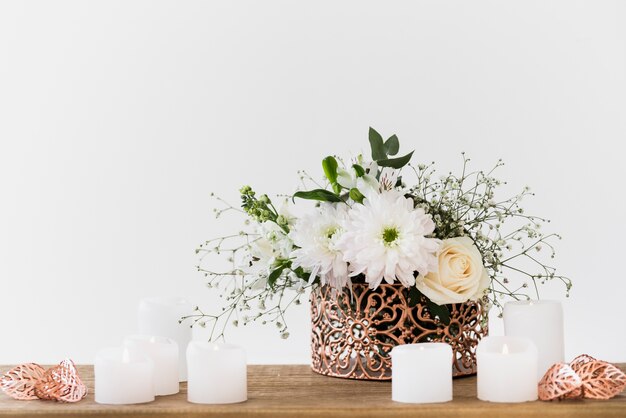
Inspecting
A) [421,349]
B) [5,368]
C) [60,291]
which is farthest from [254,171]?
[421,349]

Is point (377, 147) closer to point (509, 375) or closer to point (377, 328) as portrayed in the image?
point (377, 328)

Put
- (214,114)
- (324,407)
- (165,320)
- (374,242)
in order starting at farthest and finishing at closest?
(214,114) < (165,320) < (374,242) < (324,407)

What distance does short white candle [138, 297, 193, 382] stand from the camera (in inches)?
51.5

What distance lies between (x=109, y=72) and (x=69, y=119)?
195mm

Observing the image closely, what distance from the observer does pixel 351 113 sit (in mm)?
2686

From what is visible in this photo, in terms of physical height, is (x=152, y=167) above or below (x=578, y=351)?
above

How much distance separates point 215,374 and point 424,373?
264 millimetres

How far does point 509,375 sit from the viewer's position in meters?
1.07

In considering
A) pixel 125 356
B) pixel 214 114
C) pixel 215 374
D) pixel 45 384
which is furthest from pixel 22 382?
pixel 214 114

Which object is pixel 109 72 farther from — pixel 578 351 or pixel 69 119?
pixel 578 351

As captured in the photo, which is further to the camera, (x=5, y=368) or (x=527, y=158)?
(x=527, y=158)

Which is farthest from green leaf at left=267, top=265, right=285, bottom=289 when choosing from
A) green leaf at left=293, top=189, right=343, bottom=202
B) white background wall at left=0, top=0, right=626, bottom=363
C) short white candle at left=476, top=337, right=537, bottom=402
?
white background wall at left=0, top=0, right=626, bottom=363

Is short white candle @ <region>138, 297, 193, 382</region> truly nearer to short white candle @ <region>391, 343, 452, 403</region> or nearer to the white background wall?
short white candle @ <region>391, 343, 452, 403</region>

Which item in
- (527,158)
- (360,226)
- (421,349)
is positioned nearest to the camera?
(421,349)
